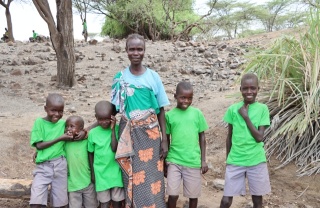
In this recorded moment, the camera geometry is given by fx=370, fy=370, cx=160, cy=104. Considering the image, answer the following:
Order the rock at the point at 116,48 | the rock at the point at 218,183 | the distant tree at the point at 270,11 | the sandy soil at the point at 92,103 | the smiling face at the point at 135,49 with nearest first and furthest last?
the smiling face at the point at 135,49, the sandy soil at the point at 92,103, the rock at the point at 218,183, the rock at the point at 116,48, the distant tree at the point at 270,11

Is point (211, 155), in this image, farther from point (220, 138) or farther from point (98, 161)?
point (98, 161)

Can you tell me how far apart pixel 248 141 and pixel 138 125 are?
2.45 ft

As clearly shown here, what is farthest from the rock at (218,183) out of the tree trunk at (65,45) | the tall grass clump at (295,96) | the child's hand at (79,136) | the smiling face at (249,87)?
the tree trunk at (65,45)

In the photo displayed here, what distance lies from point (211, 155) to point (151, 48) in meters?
6.95

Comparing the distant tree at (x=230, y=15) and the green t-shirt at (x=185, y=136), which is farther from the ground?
the distant tree at (x=230, y=15)

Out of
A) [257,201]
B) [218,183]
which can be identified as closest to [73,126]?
[257,201]

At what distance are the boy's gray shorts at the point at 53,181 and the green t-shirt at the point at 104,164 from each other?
0.77 ft

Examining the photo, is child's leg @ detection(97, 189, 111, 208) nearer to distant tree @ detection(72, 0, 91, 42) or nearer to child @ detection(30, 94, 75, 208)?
child @ detection(30, 94, 75, 208)

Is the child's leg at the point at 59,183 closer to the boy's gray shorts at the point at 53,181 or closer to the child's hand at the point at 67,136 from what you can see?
the boy's gray shorts at the point at 53,181

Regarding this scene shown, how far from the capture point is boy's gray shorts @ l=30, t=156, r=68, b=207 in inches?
97.1

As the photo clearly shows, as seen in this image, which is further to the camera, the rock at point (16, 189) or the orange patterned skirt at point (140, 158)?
the rock at point (16, 189)

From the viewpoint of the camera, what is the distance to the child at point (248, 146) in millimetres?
2488

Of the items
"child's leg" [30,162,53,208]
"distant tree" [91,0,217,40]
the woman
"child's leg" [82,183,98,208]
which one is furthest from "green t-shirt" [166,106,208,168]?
"distant tree" [91,0,217,40]

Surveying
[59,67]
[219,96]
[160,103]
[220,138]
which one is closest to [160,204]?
[160,103]
